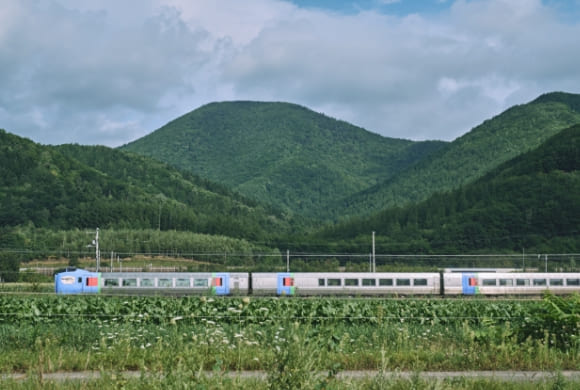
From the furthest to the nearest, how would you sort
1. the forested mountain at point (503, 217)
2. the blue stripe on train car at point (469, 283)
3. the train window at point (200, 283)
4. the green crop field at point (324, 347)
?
1. the forested mountain at point (503, 217)
2. the blue stripe on train car at point (469, 283)
3. the train window at point (200, 283)
4. the green crop field at point (324, 347)

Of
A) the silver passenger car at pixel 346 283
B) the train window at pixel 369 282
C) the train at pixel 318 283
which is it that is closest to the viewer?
the silver passenger car at pixel 346 283

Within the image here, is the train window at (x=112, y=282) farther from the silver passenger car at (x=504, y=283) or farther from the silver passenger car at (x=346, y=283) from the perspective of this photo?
the silver passenger car at (x=504, y=283)

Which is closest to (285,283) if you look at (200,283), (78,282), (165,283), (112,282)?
(200,283)

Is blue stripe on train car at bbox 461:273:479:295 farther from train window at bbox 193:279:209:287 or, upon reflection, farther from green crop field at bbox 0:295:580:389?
green crop field at bbox 0:295:580:389

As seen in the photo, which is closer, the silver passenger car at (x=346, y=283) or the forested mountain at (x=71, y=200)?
the silver passenger car at (x=346, y=283)

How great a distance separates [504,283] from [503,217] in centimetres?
5774

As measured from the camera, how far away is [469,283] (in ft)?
173

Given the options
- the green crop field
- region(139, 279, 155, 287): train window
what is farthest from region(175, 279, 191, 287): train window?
the green crop field

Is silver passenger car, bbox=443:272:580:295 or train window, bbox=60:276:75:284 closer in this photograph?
silver passenger car, bbox=443:272:580:295

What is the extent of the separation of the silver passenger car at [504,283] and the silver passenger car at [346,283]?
1638 mm

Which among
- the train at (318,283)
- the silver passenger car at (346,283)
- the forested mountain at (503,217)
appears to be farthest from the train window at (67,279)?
the forested mountain at (503,217)

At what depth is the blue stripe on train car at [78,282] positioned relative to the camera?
52.6 m

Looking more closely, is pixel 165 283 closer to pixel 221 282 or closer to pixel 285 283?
pixel 221 282

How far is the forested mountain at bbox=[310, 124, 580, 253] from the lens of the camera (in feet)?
335
